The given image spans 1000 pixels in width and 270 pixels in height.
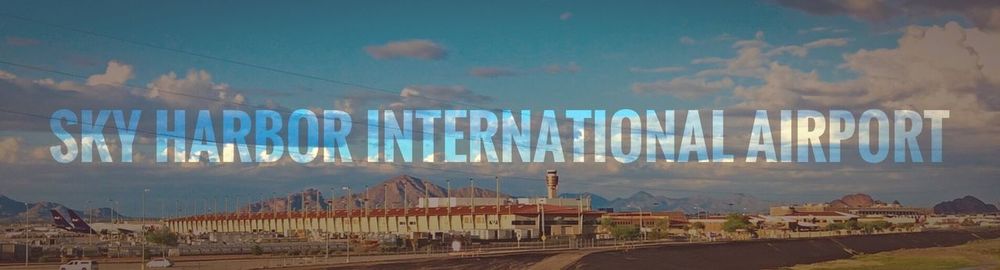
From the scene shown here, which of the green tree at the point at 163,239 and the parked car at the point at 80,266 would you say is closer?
the parked car at the point at 80,266

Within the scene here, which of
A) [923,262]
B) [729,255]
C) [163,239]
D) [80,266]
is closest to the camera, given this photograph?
[80,266]

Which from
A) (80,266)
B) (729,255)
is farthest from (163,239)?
(729,255)

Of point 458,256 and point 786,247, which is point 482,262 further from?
point 786,247

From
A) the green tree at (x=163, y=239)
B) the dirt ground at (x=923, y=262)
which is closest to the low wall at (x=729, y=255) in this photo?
the dirt ground at (x=923, y=262)

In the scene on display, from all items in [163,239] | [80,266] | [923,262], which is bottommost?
Answer: [923,262]

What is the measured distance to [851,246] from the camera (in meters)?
176

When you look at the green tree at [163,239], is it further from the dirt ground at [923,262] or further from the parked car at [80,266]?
the dirt ground at [923,262]

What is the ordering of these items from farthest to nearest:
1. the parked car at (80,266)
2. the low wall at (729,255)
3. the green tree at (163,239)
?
the green tree at (163,239) → the low wall at (729,255) → the parked car at (80,266)

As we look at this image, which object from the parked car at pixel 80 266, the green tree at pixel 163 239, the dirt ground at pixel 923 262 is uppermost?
the parked car at pixel 80 266

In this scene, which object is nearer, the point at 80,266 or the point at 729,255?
the point at 80,266

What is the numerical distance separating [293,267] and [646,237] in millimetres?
117733

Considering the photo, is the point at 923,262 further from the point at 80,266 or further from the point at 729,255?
the point at 80,266

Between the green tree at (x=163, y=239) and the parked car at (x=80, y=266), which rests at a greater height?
the parked car at (x=80, y=266)

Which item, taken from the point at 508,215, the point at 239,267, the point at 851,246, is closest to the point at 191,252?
the point at 239,267
